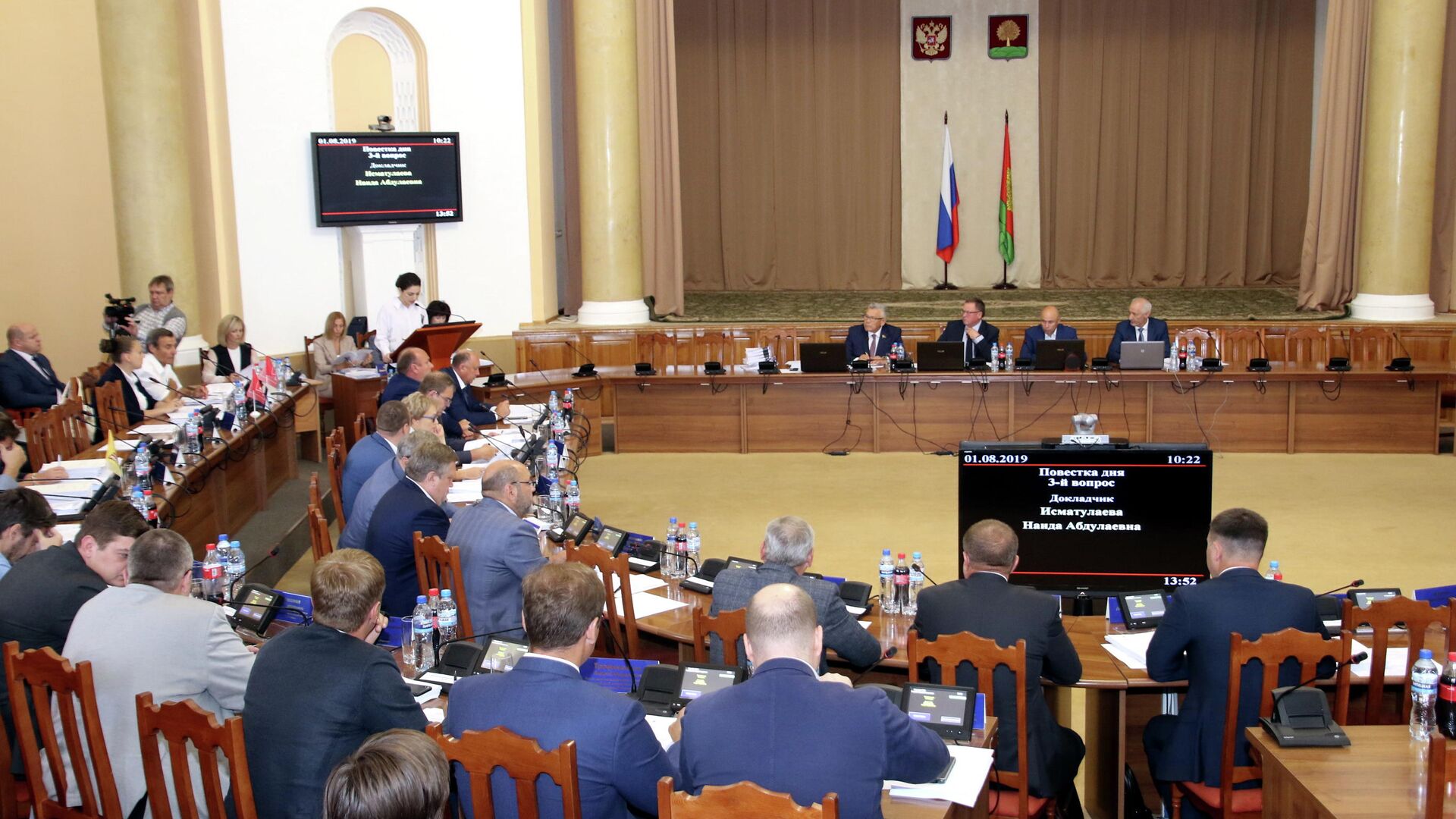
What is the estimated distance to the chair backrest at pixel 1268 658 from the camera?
345 centimetres

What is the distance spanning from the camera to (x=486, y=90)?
1171 cm

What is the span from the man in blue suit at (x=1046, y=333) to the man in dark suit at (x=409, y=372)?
178 inches

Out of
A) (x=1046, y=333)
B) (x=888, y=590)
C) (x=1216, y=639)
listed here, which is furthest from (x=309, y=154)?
(x=1216, y=639)

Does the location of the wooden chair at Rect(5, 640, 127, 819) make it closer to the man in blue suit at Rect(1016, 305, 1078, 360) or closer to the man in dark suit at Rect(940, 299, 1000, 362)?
the man in dark suit at Rect(940, 299, 1000, 362)

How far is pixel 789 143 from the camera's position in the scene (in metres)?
15.3

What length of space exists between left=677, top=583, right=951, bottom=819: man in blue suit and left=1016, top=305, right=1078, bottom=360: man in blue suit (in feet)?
24.1

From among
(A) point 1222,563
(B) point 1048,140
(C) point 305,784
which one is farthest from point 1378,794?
(B) point 1048,140

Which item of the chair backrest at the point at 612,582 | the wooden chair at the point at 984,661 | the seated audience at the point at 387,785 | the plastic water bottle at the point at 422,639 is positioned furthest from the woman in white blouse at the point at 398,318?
the seated audience at the point at 387,785

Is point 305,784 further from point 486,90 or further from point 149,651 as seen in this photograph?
point 486,90

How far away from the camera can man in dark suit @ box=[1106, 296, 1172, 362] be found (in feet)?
32.2

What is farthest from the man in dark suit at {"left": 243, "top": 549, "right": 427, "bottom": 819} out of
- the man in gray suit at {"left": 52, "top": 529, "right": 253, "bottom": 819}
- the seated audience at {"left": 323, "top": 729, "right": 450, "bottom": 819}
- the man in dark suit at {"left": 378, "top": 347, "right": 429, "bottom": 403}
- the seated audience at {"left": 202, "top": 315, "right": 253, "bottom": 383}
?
the seated audience at {"left": 202, "top": 315, "right": 253, "bottom": 383}

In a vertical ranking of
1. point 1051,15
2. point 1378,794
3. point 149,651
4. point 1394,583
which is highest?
point 1051,15

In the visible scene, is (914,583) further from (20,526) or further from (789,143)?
(789,143)

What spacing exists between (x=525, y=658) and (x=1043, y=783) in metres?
1.58
